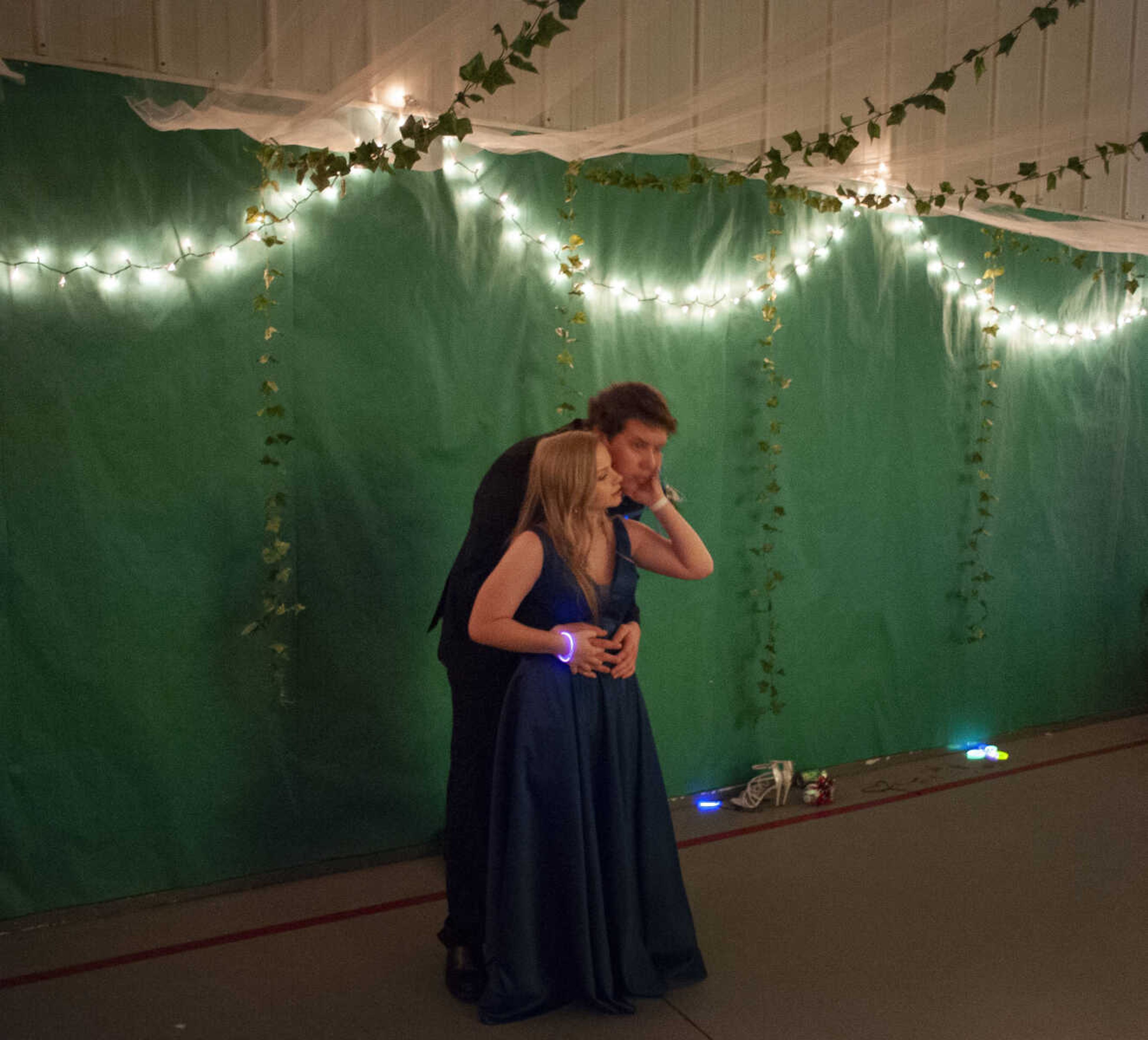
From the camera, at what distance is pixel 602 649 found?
8.24 ft

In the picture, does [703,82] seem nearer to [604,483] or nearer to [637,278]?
[637,278]

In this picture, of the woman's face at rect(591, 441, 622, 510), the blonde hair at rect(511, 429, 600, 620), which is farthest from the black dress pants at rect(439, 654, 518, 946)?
the woman's face at rect(591, 441, 622, 510)

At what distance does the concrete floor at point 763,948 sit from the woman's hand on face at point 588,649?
0.89 meters

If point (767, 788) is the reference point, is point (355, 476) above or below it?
above

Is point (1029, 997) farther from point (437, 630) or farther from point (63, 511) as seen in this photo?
point (63, 511)

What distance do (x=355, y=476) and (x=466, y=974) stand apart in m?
1.59

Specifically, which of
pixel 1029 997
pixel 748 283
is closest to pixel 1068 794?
pixel 1029 997

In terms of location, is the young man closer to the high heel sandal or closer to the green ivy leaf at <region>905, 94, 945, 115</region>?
the green ivy leaf at <region>905, 94, 945, 115</region>

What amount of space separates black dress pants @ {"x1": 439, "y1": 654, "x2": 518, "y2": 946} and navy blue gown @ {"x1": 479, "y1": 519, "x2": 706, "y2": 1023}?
16cm

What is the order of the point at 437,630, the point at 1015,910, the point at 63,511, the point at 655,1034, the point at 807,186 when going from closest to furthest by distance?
the point at 655,1034 < the point at 63,511 < the point at 1015,910 < the point at 437,630 < the point at 807,186

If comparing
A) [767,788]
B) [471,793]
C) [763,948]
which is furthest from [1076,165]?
[471,793]

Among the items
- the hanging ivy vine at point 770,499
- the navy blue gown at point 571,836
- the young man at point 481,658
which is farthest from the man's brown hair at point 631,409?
the hanging ivy vine at point 770,499

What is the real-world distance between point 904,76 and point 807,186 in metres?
0.81

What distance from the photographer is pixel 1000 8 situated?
2736 mm
